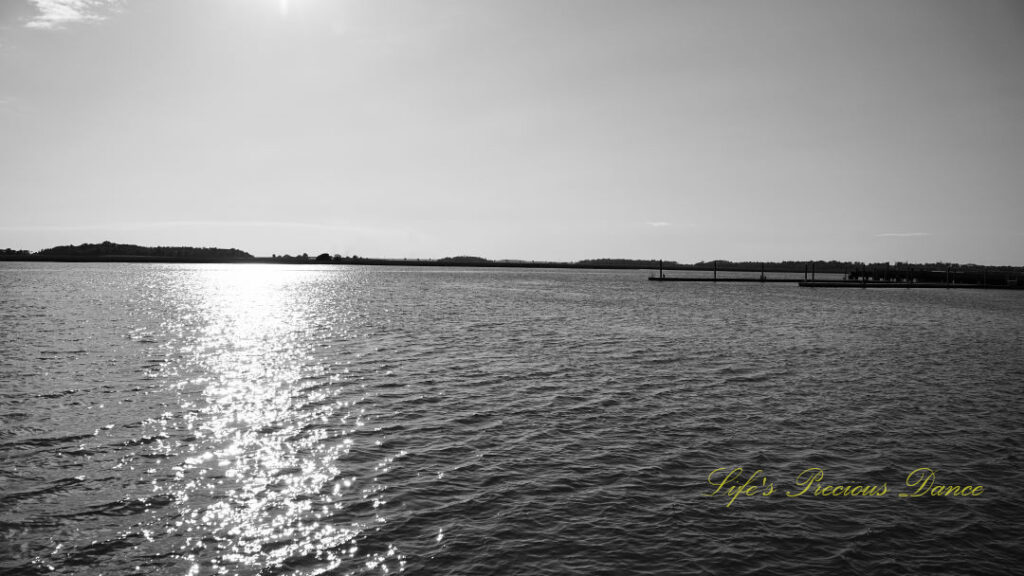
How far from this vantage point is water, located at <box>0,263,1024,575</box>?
1009 cm

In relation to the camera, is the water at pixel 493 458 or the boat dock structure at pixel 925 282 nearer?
the water at pixel 493 458

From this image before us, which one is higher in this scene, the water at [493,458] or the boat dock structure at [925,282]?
the boat dock structure at [925,282]

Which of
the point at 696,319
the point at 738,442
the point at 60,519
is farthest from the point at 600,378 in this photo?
the point at 696,319

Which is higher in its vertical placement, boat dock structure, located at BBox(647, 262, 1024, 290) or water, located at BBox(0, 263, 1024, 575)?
boat dock structure, located at BBox(647, 262, 1024, 290)

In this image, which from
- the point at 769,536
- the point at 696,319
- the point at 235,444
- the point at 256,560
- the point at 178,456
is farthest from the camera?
the point at 696,319

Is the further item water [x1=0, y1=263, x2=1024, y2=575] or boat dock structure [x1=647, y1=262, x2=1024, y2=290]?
boat dock structure [x1=647, y1=262, x2=1024, y2=290]

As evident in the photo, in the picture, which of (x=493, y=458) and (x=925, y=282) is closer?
(x=493, y=458)

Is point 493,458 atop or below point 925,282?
below

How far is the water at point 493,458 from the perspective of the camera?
10086 millimetres

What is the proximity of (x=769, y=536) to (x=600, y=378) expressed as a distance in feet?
49.1

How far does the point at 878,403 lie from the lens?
21.6 metres

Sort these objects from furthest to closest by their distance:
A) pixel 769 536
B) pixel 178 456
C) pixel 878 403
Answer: pixel 878 403 < pixel 178 456 < pixel 769 536

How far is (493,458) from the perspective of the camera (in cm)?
1484

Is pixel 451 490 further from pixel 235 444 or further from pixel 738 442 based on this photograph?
pixel 738 442
